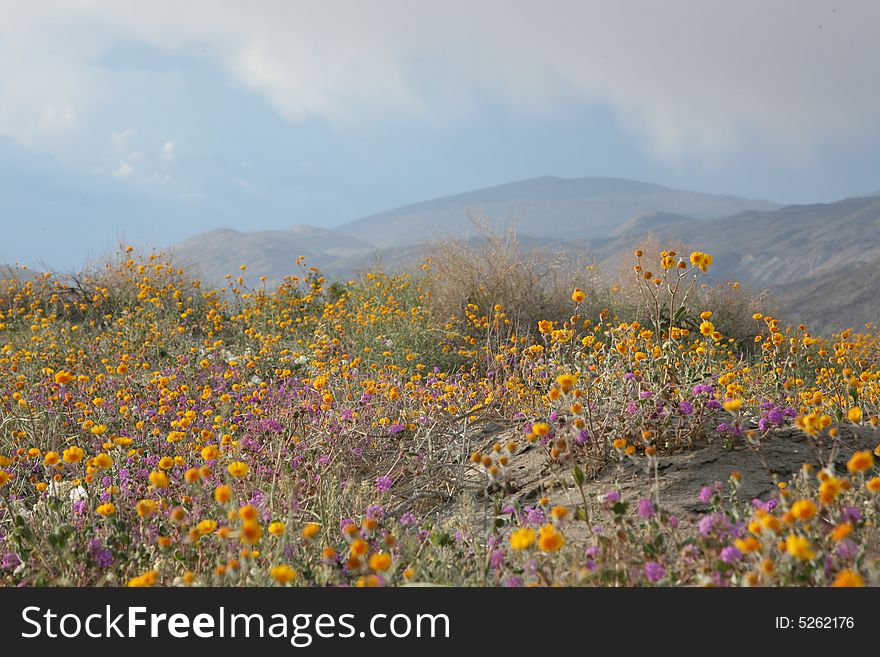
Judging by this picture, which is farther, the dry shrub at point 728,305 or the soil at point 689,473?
the dry shrub at point 728,305

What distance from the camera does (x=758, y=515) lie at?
172cm

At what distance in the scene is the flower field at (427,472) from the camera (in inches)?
78.4

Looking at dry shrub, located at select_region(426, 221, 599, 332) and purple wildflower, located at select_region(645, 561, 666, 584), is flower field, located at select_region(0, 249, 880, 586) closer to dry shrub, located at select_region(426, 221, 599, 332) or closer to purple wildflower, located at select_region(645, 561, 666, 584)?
purple wildflower, located at select_region(645, 561, 666, 584)

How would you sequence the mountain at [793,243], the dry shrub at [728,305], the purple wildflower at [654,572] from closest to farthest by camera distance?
the purple wildflower at [654,572] → the dry shrub at [728,305] → the mountain at [793,243]

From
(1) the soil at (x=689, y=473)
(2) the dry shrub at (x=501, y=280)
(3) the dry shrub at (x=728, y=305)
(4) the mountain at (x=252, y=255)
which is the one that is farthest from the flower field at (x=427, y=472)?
(4) the mountain at (x=252, y=255)

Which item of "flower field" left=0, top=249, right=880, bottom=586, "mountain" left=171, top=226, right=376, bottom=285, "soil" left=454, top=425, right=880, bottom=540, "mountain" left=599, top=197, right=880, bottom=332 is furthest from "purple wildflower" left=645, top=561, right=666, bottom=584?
"mountain" left=171, top=226, right=376, bottom=285

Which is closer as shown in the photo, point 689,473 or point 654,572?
point 654,572

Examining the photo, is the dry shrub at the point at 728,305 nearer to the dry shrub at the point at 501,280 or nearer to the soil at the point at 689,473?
the dry shrub at the point at 501,280

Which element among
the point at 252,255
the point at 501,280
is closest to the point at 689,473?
the point at 501,280

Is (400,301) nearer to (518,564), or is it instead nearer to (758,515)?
(518,564)

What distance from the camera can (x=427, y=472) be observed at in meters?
3.44

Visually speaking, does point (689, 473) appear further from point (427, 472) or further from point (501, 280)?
point (501, 280)
